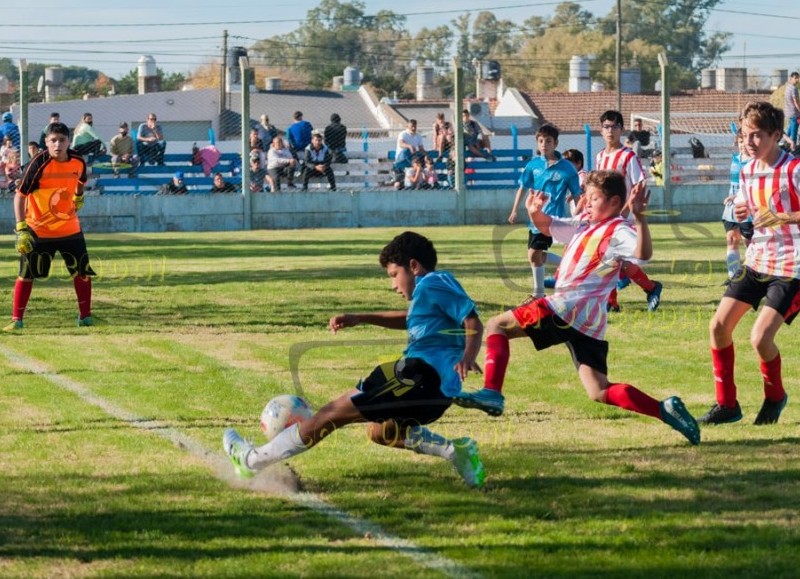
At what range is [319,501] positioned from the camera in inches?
246

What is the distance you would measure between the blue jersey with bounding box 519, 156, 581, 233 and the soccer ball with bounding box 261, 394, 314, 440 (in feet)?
26.0

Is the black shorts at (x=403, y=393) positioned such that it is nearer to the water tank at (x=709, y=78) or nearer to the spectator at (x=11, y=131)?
the spectator at (x=11, y=131)

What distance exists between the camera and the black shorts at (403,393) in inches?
247

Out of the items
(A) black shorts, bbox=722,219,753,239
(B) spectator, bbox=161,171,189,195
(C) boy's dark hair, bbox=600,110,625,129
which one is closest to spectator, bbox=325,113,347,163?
(B) spectator, bbox=161,171,189,195

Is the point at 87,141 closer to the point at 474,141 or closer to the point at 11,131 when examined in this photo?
the point at 11,131

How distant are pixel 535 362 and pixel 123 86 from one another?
84.3 m

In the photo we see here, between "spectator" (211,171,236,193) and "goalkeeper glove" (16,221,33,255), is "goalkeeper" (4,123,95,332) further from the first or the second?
"spectator" (211,171,236,193)

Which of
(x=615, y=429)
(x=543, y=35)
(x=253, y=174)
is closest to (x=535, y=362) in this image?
(x=615, y=429)

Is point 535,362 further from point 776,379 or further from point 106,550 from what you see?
point 106,550

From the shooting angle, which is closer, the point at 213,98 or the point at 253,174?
the point at 253,174

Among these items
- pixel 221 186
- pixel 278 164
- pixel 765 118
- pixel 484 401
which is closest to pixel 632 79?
pixel 278 164

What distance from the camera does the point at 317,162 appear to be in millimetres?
30000

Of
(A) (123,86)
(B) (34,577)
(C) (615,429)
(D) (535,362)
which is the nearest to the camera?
(B) (34,577)

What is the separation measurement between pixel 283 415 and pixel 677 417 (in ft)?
6.37
